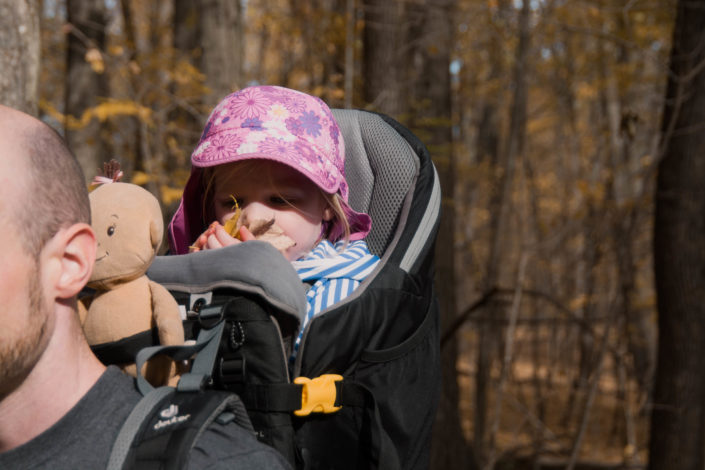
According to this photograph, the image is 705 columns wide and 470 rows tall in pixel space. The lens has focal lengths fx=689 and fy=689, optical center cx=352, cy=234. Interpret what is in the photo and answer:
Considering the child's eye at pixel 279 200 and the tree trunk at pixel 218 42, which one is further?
the tree trunk at pixel 218 42

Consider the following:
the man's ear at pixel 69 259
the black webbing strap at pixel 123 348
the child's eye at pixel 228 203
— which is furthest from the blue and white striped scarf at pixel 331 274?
the man's ear at pixel 69 259

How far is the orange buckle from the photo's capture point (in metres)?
1.70

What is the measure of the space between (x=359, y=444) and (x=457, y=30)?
6011mm

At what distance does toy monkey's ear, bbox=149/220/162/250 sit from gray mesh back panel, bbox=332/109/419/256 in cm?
86

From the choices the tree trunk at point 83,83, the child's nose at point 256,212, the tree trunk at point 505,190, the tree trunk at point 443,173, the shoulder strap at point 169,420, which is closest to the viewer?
the shoulder strap at point 169,420

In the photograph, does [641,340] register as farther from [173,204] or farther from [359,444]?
[359,444]

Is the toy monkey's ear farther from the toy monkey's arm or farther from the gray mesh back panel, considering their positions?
the gray mesh back panel

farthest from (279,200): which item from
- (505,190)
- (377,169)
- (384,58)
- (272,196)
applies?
(384,58)

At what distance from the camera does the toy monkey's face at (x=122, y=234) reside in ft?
5.32

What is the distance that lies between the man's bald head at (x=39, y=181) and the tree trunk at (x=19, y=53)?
1323 mm

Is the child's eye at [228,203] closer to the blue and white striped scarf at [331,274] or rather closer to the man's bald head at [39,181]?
the blue and white striped scarf at [331,274]

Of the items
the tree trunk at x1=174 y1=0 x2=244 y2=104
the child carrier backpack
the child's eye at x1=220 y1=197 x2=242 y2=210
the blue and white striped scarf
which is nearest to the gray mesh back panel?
the child carrier backpack

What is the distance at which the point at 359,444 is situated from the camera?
1.82m

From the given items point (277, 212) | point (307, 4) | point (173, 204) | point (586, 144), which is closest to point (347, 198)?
point (277, 212)
